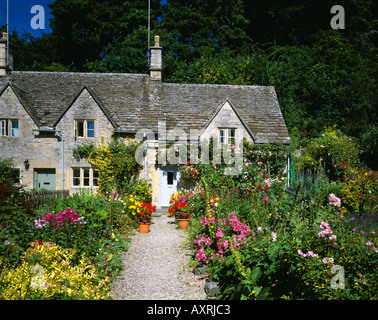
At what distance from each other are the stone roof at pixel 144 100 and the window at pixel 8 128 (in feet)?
4.34

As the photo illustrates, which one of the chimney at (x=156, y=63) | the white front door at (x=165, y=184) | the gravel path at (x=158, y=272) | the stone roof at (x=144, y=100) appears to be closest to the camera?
the gravel path at (x=158, y=272)

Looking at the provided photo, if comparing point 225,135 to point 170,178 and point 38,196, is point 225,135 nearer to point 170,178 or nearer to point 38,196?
point 170,178

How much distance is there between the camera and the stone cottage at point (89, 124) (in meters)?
15.6

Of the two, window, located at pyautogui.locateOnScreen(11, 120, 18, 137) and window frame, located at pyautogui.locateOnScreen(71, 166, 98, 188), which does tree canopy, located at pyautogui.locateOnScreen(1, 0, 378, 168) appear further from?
window frame, located at pyautogui.locateOnScreen(71, 166, 98, 188)

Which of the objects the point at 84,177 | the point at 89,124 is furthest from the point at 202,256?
the point at 89,124

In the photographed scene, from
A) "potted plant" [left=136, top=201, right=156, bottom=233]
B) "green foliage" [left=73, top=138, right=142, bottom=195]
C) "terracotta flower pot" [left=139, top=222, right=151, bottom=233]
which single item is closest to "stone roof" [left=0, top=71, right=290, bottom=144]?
"green foliage" [left=73, top=138, right=142, bottom=195]

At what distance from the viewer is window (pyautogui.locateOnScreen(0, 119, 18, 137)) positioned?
1574cm

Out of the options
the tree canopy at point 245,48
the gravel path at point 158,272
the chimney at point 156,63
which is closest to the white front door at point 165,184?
the gravel path at point 158,272

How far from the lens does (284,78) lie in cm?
2675

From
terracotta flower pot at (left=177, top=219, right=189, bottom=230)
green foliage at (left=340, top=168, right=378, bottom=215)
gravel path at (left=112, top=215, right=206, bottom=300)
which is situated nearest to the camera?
gravel path at (left=112, top=215, right=206, bottom=300)

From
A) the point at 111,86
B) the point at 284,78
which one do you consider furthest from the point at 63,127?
the point at 284,78

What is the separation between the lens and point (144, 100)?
1758 centimetres

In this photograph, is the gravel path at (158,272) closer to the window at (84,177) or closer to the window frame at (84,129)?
the window at (84,177)

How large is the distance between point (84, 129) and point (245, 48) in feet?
73.9
